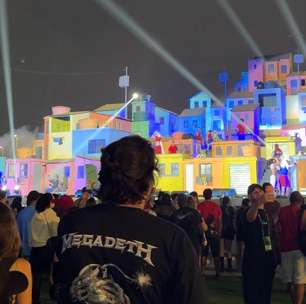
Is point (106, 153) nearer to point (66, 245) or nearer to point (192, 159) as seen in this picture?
point (66, 245)

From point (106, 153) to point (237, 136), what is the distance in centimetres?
4361

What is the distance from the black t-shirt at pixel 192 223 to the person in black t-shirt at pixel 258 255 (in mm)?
2061

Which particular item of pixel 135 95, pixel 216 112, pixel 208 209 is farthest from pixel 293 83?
pixel 208 209

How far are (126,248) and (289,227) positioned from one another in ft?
16.7

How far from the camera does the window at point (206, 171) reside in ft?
134

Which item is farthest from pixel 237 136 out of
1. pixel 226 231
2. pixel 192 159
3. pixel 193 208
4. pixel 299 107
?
pixel 193 208

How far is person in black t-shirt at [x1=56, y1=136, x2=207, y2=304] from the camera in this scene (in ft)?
6.16

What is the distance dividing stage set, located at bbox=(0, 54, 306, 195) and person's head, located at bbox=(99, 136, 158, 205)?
3438 centimetres

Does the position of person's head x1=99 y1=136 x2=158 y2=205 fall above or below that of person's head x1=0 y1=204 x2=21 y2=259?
above

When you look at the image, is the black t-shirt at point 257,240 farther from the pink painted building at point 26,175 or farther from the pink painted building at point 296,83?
the pink painted building at point 296,83

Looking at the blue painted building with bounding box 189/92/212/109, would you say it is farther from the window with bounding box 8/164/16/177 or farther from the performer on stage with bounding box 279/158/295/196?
the performer on stage with bounding box 279/158/295/196

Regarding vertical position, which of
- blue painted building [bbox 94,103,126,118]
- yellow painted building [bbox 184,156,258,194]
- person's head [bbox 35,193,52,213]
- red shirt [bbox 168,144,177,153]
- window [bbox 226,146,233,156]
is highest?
blue painted building [bbox 94,103,126,118]

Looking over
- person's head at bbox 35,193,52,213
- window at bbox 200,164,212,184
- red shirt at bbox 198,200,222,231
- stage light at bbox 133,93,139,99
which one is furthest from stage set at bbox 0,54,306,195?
person's head at bbox 35,193,52,213

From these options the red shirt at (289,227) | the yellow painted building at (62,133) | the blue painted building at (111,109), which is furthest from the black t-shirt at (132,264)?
the blue painted building at (111,109)
